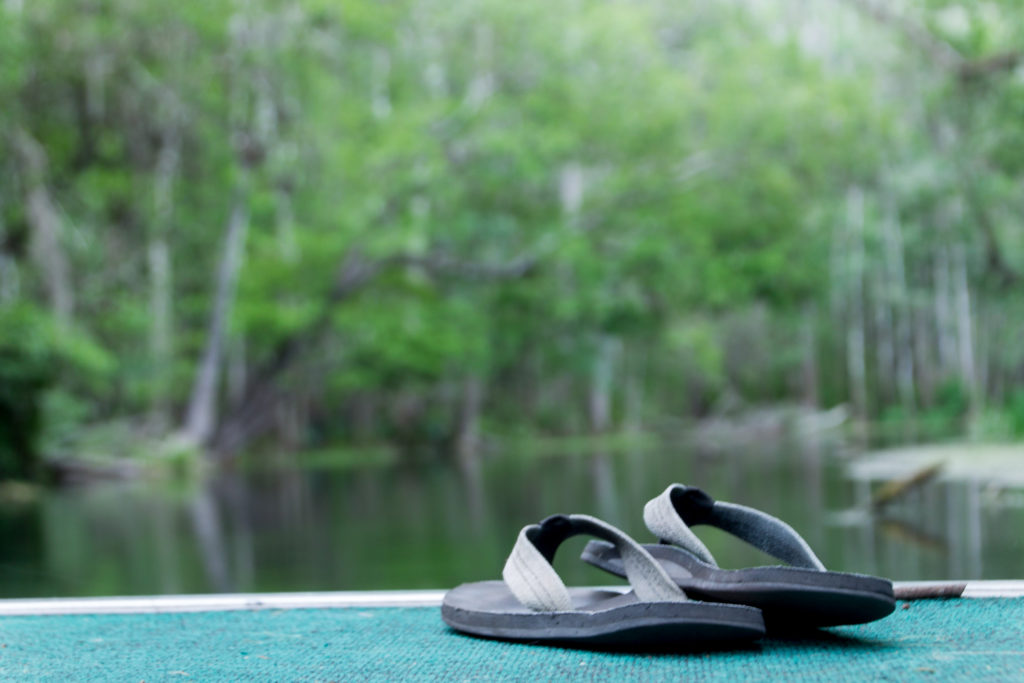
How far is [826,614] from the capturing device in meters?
0.75

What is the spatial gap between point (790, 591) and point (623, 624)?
0.33 feet

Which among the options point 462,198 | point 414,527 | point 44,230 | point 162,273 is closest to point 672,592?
point 414,527

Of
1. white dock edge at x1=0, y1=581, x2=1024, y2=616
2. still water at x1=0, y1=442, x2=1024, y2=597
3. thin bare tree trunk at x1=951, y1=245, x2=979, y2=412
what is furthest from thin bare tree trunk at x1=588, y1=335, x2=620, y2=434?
white dock edge at x1=0, y1=581, x2=1024, y2=616

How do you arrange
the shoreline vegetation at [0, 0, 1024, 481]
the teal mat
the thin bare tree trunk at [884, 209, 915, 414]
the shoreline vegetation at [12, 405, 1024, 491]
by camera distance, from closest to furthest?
the teal mat
the shoreline vegetation at [12, 405, 1024, 491]
the shoreline vegetation at [0, 0, 1024, 481]
the thin bare tree trunk at [884, 209, 915, 414]

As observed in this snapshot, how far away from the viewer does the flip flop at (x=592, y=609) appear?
28.4 inches

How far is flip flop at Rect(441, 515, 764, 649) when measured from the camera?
72cm

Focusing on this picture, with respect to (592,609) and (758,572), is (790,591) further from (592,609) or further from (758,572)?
(592,609)

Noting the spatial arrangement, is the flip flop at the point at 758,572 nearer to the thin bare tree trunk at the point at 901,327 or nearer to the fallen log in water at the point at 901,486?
the fallen log in water at the point at 901,486

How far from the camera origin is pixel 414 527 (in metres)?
5.09

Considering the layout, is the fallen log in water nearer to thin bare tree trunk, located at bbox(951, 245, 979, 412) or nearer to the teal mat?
the teal mat

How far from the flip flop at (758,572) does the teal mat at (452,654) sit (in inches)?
1.0

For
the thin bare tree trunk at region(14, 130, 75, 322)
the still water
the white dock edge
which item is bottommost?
the still water

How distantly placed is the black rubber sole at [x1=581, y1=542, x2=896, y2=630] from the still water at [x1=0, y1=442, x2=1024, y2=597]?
7.94ft

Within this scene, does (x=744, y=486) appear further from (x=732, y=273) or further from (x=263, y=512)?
(x=732, y=273)
